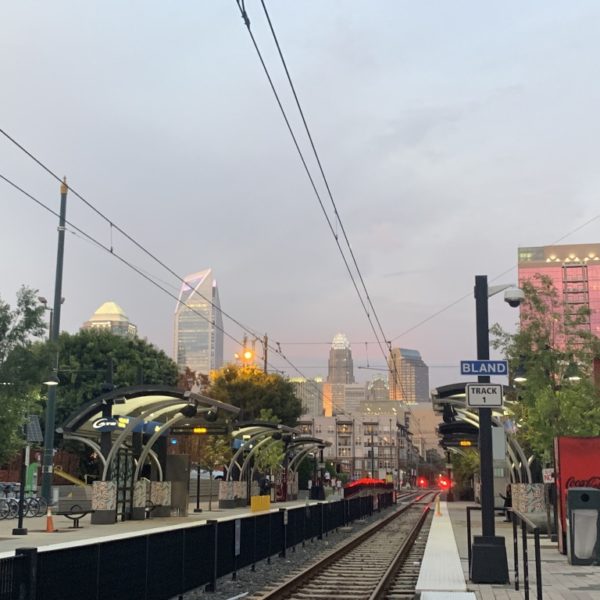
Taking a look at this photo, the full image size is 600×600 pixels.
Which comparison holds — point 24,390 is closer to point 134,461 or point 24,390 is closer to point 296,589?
point 296,589

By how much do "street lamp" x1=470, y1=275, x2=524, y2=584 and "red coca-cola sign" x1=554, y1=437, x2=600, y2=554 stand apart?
5.19m

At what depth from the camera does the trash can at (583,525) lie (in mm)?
16172

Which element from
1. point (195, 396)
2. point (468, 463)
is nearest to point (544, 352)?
point (195, 396)

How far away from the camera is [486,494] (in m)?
14.1

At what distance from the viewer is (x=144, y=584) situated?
1059 centimetres

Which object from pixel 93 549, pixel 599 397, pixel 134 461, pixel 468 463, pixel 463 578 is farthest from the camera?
pixel 468 463

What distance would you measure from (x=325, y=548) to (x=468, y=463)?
125 ft

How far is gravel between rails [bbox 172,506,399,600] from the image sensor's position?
44.1ft

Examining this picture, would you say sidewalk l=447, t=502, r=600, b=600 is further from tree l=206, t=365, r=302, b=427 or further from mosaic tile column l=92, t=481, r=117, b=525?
tree l=206, t=365, r=302, b=427

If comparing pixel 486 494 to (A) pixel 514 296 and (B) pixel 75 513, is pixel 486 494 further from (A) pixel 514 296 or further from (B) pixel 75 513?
(B) pixel 75 513

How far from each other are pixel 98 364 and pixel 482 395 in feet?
159

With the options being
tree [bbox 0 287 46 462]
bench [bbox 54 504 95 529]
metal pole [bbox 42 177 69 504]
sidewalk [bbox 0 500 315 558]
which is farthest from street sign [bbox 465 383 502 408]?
metal pole [bbox 42 177 69 504]

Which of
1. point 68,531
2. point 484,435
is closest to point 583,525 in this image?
point 484,435

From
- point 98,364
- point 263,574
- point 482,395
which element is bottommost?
point 263,574
